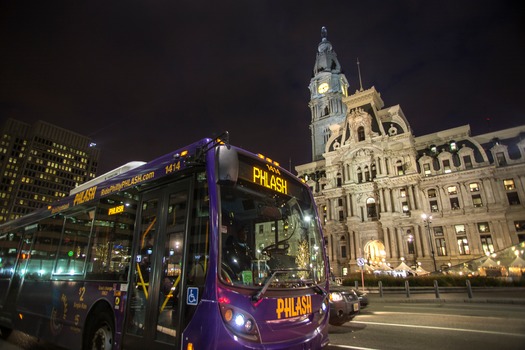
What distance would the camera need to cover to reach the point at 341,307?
9312 mm

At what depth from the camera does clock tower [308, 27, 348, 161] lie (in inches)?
2630

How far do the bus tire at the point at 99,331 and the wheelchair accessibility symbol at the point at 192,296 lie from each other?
6.84 feet

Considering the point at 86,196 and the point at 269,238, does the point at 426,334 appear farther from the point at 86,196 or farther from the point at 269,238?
the point at 86,196

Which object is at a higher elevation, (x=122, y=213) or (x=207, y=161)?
(x=207, y=161)

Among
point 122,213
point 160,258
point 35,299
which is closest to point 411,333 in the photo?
point 160,258

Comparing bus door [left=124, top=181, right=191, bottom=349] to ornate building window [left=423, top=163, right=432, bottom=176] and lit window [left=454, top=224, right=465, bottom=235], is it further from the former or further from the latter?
ornate building window [left=423, top=163, right=432, bottom=176]

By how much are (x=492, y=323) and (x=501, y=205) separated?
34.9 meters

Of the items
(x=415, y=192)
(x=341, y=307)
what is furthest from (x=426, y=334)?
(x=415, y=192)

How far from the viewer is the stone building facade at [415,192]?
35.9 m

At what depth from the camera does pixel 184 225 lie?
4.27 meters

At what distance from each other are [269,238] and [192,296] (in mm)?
1590

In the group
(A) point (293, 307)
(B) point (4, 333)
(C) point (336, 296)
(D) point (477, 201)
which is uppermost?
(D) point (477, 201)

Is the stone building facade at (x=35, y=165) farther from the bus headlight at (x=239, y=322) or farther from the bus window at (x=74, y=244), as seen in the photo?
the bus headlight at (x=239, y=322)

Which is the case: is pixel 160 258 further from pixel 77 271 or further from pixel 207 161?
pixel 77 271
